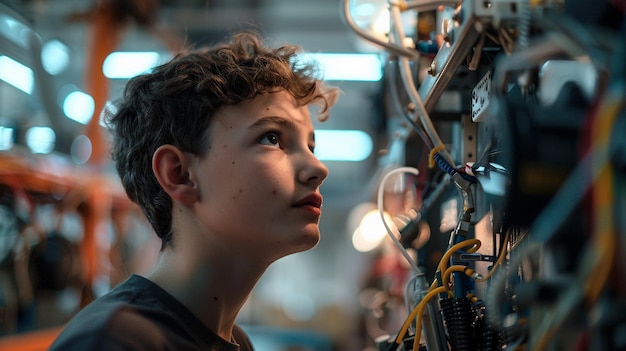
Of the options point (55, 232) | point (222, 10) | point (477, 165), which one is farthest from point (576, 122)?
point (222, 10)

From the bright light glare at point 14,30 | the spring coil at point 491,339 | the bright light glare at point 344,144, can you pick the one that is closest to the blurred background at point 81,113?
the bright light glare at point 14,30

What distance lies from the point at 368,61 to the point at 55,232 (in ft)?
9.87

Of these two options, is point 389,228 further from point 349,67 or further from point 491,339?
point 349,67

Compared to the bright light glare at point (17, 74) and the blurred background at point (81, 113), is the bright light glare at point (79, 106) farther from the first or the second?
the bright light glare at point (17, 74)

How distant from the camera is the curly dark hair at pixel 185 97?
43.8 inches

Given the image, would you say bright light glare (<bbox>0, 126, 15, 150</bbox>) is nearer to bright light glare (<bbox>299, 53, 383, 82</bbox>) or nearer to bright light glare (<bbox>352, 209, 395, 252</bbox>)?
bright light glare (<bbox>352, 209, 395, 252</bbox>)

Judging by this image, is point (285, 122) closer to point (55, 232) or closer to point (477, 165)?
point (477, 165)

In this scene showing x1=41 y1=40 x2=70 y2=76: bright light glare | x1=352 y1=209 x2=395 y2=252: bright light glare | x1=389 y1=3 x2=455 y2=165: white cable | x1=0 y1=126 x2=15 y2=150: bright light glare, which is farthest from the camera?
x1=352 y1=209 x2=395 y2=252: bright light glare

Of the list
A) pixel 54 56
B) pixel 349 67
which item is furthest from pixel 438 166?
pixel 349 67

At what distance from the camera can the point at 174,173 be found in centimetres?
112

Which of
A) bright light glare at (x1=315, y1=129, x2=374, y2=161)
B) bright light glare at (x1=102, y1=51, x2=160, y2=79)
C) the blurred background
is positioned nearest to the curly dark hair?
the blurred background

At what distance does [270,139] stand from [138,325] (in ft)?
1.33

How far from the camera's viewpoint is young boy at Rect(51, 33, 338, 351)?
1018 mm

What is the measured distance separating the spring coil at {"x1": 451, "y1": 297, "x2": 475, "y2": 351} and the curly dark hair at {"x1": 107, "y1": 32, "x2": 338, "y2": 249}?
0.52 metres
